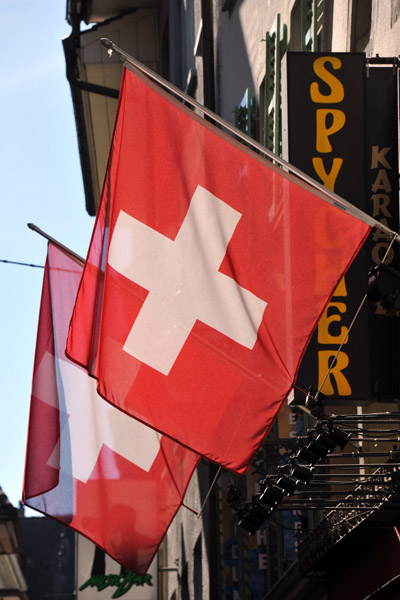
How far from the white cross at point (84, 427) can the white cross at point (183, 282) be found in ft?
11.6

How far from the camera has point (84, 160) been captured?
34.0m

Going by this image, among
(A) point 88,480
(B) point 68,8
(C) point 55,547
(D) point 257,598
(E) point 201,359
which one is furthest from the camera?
(C) point 55,547

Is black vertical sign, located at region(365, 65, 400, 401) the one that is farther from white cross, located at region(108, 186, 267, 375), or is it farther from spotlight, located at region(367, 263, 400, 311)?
white cross, located at region(108, 186, 267, 375)

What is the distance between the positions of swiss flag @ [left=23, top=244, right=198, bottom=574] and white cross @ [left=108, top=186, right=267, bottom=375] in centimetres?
319

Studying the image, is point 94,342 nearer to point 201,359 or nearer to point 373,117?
point 201,359

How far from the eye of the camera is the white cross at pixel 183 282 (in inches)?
301

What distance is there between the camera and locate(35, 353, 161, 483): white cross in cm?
1123

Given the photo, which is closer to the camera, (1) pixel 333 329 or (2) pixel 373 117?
(1) pixel 333 329

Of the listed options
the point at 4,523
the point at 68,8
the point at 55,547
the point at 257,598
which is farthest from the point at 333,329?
the point at 55,547

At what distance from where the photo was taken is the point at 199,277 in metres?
7.77

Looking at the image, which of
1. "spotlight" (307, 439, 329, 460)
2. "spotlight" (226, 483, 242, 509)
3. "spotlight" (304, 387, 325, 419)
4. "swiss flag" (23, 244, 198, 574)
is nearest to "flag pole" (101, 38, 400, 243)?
"spotlight" (304, 387, 325, 419)

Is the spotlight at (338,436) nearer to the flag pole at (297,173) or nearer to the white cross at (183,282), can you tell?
the white cross at (183,282)

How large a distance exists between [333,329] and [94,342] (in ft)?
8.15

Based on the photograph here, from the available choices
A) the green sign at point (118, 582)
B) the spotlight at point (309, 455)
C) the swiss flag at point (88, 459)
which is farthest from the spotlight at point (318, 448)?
the green sign at point (118, 582)
